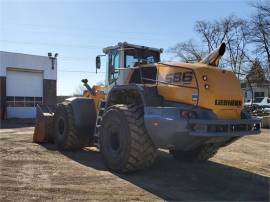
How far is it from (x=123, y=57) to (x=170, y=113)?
3488 mm

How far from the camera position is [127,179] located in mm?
9156

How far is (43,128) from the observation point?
581 inches

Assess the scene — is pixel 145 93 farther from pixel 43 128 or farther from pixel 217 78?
pixel 43 128

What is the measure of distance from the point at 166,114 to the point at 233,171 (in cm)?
255

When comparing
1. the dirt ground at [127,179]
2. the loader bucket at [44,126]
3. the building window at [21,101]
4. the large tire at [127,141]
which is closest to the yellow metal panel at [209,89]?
the large tire at [127,141]

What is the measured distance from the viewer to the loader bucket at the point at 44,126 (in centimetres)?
1464

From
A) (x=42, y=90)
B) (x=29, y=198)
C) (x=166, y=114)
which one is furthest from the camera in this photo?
(x=42, y=90)

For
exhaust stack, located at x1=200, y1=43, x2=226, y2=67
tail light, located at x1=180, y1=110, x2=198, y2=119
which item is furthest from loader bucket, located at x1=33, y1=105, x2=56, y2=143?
tail light, located at x1=180, y1=110, x2=198, y2=119

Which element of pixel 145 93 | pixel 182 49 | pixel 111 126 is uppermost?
pixel 182 49

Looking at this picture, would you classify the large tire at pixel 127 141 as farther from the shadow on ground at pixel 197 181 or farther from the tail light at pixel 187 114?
the tail light at pixel 187 114

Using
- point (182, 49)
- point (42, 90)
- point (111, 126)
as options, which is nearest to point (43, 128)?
point (111, 126)

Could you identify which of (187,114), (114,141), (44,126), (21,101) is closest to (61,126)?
(44,126)

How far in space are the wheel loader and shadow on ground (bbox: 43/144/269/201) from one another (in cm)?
43

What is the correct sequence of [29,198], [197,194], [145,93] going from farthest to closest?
[145,93] → [197,194] → [29,198]
